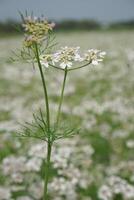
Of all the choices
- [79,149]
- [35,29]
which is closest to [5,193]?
[79,149]

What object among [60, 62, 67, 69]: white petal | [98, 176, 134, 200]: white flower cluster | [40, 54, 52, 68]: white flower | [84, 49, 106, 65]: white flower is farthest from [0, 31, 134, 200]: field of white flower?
[84, 49, 106, 65]: white flower

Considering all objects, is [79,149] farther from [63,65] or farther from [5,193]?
[63,65]

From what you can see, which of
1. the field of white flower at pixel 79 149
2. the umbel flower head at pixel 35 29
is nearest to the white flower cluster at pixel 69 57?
the umbel flower head at pixel 35 29

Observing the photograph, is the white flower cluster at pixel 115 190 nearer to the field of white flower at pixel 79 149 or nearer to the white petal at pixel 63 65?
the field of white flower at pixel 79 149

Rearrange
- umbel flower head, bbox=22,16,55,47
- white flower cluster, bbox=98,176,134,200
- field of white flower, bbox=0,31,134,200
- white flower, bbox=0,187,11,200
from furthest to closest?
field of white flower, bbox=0,31,134,200
white flower cluster, bbox=98,176,134,200
white flower, bbox=0,187,11,200
umbel flower head, bbox=22,16,55,47

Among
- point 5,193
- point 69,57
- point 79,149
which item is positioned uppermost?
point 69,57

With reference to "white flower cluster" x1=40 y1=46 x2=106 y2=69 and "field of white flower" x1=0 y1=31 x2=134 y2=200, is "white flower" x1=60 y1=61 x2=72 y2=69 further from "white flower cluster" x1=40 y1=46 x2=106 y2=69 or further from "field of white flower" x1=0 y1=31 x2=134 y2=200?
"field of white flower" x1=0 y1=31 x2=134 y2=200
